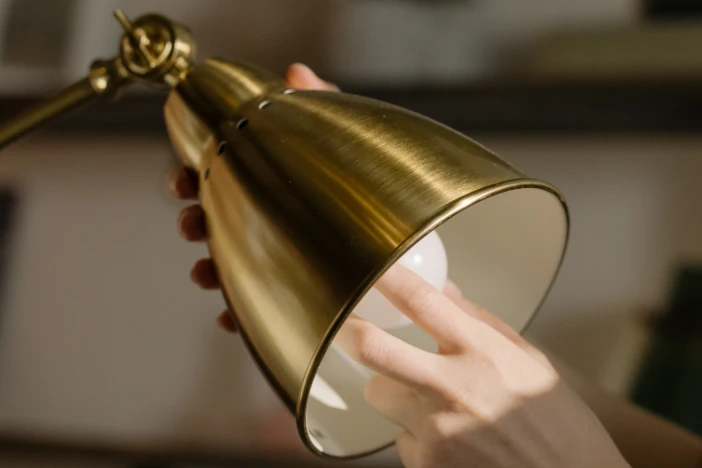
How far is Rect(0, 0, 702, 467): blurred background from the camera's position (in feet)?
2.72

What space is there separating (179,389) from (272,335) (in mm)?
831

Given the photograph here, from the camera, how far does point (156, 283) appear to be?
1.09m

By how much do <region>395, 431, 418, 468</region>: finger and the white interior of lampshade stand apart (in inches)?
1.3

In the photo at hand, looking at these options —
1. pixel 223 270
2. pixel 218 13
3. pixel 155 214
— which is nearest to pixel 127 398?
pixel 155 214

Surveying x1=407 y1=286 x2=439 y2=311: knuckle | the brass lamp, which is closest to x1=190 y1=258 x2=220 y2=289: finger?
the brass lamp

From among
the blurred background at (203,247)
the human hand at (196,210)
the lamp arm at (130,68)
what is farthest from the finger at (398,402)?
the blurred background at (203,247)

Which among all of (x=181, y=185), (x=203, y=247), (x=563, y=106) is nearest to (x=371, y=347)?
(x=181, y=185)

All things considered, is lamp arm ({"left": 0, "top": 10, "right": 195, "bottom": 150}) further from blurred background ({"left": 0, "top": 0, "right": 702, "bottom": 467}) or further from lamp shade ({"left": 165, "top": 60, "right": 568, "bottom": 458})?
blurred background ({"left": 0, "top": 0, "right": 702, "bottom": 467})

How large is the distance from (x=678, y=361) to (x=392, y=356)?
2.26 feet

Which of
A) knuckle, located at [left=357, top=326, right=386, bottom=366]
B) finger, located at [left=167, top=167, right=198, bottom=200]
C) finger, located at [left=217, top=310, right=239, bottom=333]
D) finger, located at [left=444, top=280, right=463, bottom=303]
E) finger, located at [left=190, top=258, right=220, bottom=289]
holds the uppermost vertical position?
finger, located at [left=167, top=167, right=198, bottom=200]

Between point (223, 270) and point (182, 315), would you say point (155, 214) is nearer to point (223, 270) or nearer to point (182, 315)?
point (182, 315)

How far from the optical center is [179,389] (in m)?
1.05

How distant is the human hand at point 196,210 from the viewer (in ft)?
1.42

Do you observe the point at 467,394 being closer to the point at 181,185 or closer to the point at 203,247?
the point at 181,185
